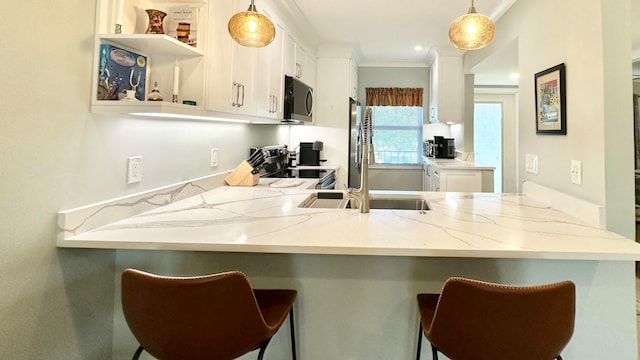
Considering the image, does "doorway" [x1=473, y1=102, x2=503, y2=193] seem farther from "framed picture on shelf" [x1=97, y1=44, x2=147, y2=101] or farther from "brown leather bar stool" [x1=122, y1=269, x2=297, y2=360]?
"brown leather bar stool" [x1=122, y1=269, x2=297, y2=360]

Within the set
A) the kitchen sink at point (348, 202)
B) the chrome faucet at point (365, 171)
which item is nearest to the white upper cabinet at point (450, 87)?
the kitchen sink at point (348, 202)

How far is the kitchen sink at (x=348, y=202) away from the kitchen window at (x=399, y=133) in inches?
140

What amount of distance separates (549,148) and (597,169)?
0.48 m

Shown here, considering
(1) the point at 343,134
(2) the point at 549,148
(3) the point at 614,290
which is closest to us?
(3) the point at 614,290

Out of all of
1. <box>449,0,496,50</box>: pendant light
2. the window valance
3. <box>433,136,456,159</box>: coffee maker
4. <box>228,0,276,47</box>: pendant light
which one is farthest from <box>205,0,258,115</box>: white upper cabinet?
the window valance

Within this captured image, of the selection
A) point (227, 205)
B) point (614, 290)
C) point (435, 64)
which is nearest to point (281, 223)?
point (227, 205)

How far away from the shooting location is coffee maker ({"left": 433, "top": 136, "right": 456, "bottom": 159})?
4.66 meters

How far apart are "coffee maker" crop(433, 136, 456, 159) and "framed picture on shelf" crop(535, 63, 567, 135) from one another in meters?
2.51

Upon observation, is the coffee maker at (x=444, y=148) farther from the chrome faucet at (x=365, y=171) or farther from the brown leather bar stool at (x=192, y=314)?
the brown leather bar stool at (x=192, y=314)

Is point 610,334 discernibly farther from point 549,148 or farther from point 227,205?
point 227,205

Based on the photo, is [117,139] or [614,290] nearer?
[614,290]

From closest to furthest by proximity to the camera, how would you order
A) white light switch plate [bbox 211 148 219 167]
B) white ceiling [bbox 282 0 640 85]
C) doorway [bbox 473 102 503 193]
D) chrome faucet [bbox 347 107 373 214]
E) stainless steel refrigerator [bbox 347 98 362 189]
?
chrome faucet [bbox 347 107 373 214] < white light switch plate [bbox 211 148 219 167] < white ceiling [bbox 282 0 640 85] < stainless steel refrigerator [bbox 347 98 362 189] < doorway [bbox 473 102 503 193]

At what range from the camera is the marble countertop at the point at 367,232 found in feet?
3.58

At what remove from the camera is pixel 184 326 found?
953 mm
